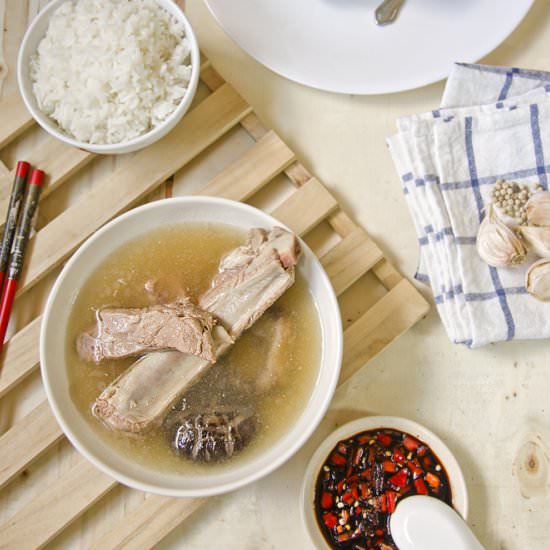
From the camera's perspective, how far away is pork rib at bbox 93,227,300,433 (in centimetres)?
125

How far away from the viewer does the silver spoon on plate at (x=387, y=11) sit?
1.45 metres

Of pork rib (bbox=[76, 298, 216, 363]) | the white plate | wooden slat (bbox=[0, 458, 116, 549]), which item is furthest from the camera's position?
the white plate

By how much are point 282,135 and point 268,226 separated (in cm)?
27

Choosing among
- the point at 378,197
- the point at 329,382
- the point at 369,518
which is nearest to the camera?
the point at 329,382

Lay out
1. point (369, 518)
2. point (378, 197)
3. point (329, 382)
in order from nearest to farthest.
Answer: point (329, 382) → point (369, 518) → point (378, 197)

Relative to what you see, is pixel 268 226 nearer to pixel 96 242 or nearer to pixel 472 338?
pixel 96 242

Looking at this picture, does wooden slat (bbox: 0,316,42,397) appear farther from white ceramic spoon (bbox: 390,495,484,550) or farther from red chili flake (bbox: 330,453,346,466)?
white ceramic spoon (bbox: 390,495,484,550)

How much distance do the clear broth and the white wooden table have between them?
142 millimetres

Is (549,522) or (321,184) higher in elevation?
(321,184)

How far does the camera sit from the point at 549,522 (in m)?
1.43

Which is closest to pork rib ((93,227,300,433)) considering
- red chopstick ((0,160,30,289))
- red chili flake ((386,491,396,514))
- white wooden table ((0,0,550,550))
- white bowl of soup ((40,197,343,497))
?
white bowl of soup ((40,197,343,497))

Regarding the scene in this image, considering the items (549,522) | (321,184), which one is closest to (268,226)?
(321,184)

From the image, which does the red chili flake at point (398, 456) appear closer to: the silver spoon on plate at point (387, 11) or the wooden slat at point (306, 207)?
the wooden slat at point (306, 207)

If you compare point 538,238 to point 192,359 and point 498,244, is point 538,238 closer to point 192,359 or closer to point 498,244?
point 498,244
